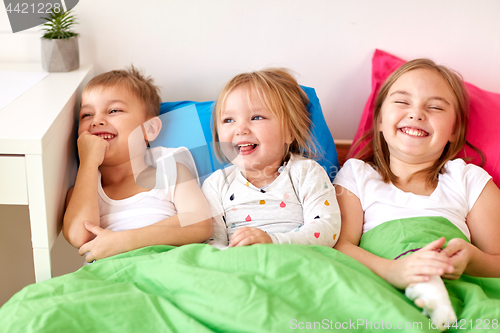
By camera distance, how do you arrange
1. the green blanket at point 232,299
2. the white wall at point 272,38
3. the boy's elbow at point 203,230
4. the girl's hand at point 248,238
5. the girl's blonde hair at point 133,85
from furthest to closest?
the white wall at point 272,38 → the girl's blonde hair at point 133,85 → the boy's elbow at point 203,230 → the girl's hand at point 248,238 → the green blanket at point 232,299

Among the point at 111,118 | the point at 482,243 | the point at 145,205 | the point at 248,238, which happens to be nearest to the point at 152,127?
the point at 111,118

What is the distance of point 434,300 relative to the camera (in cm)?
73

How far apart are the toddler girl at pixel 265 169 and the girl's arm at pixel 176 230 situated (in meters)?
0.05

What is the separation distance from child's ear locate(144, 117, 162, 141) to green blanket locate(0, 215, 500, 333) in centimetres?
45

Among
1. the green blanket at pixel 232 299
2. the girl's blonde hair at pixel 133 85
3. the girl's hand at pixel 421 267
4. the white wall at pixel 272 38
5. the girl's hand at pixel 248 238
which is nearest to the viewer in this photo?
the green blanket at pixel 232 299

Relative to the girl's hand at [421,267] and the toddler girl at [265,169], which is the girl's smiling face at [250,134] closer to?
the toddler girl at [265,169]

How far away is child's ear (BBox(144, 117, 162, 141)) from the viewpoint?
1164 mm

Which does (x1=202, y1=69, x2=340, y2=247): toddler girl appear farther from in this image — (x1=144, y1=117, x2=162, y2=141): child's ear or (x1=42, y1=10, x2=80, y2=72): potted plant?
(x1=42, y1=10, x2=80, y2=72): potted plant

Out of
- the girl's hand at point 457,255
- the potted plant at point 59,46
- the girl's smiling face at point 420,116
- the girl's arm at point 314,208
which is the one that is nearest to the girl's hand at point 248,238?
the girl's arm at point 314,208

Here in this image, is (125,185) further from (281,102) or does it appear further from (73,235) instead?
Answer: (281,102)

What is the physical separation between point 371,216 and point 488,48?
766mm

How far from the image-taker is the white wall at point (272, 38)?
4.27 ft

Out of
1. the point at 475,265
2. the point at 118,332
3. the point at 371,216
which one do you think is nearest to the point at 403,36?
the point at 371,216

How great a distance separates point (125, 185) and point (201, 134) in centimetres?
26
